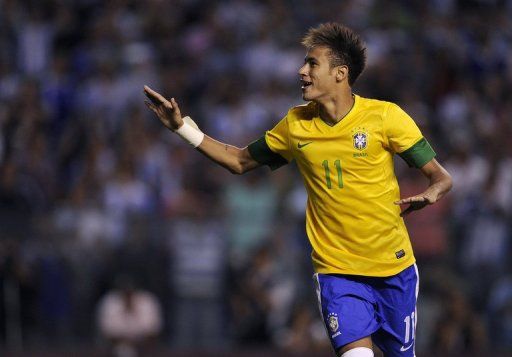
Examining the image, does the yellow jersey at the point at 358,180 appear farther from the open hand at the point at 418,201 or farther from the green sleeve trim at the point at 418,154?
the open hand at the point at 418,201

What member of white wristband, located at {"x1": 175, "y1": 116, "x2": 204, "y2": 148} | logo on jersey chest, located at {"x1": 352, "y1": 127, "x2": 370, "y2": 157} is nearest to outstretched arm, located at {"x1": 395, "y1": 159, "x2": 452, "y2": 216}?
logo on jersey chest, located at {"x1": 352, "y1": 127, "x2": 370, "y2": 157}

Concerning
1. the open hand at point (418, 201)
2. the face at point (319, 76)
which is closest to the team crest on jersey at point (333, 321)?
the open hand at point (418, 201)

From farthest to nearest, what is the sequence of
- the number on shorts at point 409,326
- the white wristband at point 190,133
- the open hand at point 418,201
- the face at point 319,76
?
the white wristband at point 190,133 < the number on shorts at point 409,326 < the face at point 319,76 < the open hand at point 418,201

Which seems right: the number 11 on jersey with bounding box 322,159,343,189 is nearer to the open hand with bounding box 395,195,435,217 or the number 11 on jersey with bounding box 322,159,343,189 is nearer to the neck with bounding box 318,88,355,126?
the neck with bounding box 318,88,355,126

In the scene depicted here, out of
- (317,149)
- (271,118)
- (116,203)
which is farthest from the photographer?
(271,118)

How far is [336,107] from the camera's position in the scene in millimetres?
7605

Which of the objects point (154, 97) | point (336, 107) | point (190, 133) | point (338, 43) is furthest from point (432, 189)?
point (154, 97)

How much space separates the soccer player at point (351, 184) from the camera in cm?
751

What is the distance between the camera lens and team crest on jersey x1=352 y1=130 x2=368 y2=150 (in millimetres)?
7492

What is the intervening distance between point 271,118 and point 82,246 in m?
2.95

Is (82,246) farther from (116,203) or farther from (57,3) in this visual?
(57,3)

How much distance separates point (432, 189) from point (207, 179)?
21.2ft

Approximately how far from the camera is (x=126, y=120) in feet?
49.4

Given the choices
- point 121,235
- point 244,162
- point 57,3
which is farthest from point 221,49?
point 244,162
